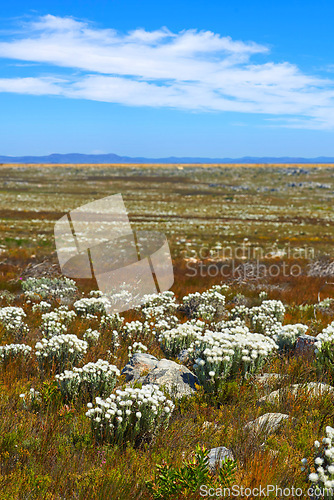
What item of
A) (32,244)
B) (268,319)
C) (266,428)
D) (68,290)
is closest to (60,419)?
(266,428)

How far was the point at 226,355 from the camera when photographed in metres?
4.68

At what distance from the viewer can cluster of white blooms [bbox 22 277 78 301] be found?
11.2 metres

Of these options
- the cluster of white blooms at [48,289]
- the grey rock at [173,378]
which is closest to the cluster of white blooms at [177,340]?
the grey rock at [173,378]

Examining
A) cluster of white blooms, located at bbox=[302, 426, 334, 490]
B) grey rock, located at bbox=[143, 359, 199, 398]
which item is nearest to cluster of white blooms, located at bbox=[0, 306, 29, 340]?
grey rock, located at bbox=[143, 359, 199, 398]

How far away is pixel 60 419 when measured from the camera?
3.90m

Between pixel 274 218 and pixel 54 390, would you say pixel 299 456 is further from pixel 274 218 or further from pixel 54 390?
pixel 274 218

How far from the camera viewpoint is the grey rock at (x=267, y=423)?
362 cm

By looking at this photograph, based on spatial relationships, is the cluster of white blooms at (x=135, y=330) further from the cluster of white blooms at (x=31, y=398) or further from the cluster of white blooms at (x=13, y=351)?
the cluster of white blooms at (x=31, y=398)

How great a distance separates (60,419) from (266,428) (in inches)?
79.4

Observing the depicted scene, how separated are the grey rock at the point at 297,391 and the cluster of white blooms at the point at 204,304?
4.57 meters

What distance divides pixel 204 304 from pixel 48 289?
4.94m

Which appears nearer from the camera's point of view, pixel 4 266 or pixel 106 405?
Answer: pixel 106 405

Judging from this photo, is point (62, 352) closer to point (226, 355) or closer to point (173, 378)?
point (173, 378)

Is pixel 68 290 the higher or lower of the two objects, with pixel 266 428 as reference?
lower
